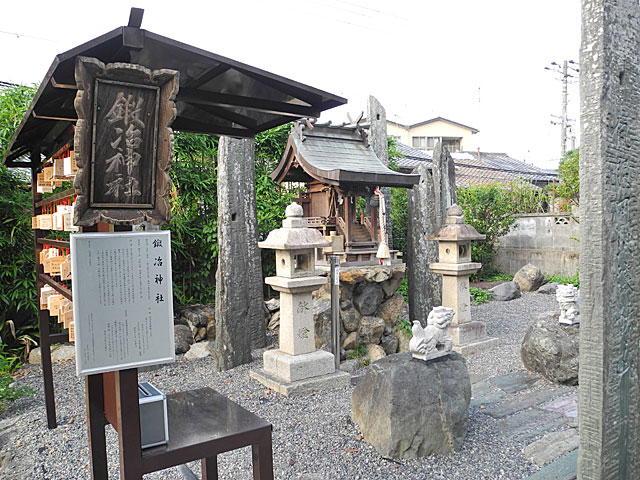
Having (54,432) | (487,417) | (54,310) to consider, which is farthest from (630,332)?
(54,432)

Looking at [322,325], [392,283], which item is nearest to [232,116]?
[322,325]

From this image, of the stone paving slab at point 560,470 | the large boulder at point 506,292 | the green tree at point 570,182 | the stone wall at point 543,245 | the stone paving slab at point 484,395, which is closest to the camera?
the stone paving slab at point 560,470

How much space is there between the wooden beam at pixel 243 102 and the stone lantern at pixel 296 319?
2.66 meters

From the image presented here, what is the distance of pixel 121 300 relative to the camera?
86.2 inches

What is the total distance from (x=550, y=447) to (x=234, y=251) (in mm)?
4253

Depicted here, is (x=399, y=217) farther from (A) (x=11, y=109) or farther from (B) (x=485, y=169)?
(B) (x=485, y=169)

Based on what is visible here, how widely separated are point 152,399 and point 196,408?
0.41 meters

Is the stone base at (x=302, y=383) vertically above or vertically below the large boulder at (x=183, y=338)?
below

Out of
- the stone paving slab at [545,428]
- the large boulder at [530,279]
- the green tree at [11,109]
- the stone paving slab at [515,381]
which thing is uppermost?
the green tree at [11,109]

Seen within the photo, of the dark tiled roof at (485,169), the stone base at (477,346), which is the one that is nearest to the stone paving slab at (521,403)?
the stone base at (477,346)

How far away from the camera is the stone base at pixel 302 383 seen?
17.9ft

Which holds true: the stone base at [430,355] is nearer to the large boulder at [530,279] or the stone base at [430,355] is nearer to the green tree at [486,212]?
the large boulder at [530,279]

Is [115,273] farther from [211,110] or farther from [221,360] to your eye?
[221,360]

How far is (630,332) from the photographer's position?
99.3 inches
